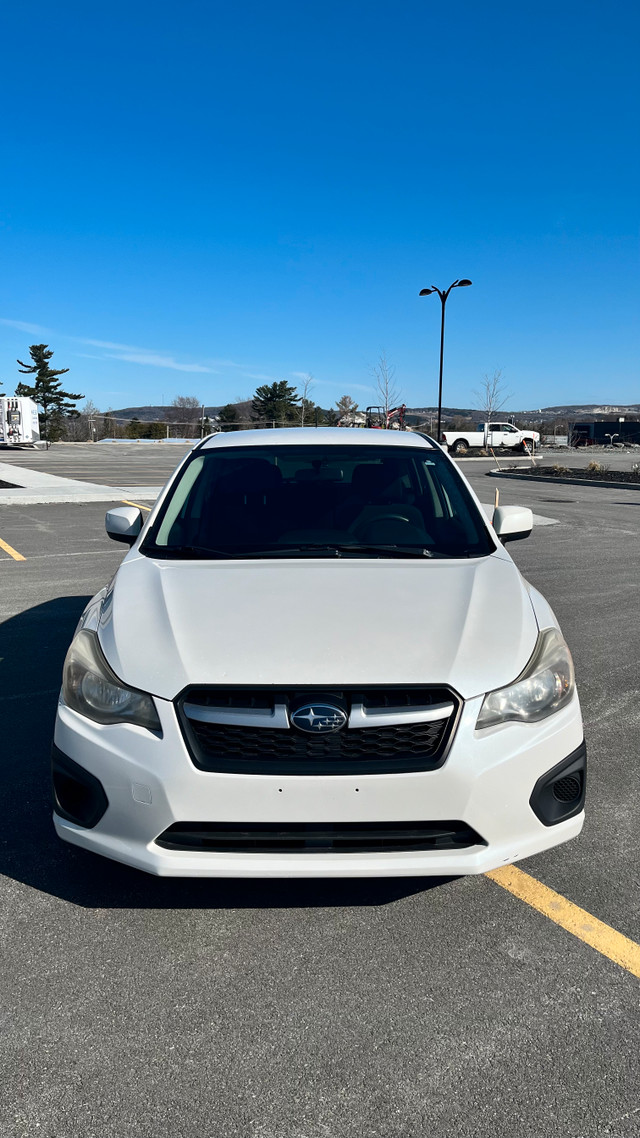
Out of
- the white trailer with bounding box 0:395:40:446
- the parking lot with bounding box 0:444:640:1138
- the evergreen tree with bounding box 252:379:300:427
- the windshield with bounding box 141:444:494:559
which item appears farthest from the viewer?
the evergreen tree with bounding box 252:379:300:427

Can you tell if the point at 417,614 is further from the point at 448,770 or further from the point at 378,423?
the point at 378,423

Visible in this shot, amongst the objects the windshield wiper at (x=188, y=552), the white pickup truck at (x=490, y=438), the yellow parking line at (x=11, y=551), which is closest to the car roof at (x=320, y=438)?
the windshield wiper at (x=188, y=552)

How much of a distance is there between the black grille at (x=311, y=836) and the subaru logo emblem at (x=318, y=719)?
11.0 inches

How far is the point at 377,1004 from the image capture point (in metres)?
2.41

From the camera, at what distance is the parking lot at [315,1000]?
80.3 inches

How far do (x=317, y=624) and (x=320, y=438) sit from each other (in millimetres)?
2043

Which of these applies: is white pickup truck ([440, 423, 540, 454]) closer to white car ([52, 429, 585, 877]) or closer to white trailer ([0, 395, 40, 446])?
white trailer ([0, 395, 40, 446])

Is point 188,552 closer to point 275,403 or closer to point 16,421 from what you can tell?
point 16,421

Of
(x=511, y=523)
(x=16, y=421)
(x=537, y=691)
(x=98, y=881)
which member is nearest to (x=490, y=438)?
(x=16, y=421)

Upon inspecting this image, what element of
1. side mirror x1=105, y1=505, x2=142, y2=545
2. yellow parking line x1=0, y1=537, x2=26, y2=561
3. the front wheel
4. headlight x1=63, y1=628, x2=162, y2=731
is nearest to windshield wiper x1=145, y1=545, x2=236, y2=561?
side mirror x1=105, y1=505, x2=142, y2=545

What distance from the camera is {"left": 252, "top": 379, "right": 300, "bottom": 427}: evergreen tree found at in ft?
262

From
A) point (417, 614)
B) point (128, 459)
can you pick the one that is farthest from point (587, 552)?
point (128, 459)

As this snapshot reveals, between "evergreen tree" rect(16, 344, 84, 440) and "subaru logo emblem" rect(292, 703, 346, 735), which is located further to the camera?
"evergreen tree" rect(16, 344, 84, 440)

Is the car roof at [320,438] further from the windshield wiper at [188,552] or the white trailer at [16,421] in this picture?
the white trailer at [16,421]
